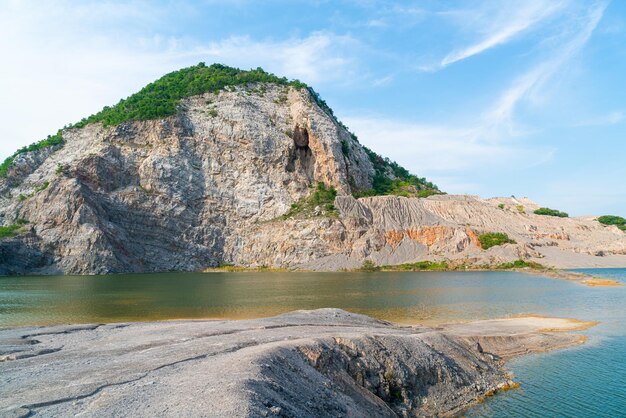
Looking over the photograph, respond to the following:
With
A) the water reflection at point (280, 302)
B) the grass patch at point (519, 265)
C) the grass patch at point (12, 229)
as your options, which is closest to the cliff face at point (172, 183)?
the grass patch at point (12, 229)

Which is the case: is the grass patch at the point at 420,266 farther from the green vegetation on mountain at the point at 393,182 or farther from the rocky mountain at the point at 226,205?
the green vegetation on mountain at the point at 393,182

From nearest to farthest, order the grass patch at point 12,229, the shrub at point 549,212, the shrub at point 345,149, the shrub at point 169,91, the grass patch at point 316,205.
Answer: the grass patch at point 12,229
the grass patch at point 316,205
the shrub at point 169,91
the shrub at point 345,149
the shrub at point 549,212

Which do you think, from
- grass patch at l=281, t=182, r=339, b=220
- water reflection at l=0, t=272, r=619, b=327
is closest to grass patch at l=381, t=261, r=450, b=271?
grass patch at l=281, t=182, r=339, b=220

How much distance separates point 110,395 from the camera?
972 cm

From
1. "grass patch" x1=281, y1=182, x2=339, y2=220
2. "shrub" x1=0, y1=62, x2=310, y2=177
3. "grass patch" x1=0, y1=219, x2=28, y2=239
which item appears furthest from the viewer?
"shrub" x1=0, y1=62, x2=310, y2=177

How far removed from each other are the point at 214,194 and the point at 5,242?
118 ft

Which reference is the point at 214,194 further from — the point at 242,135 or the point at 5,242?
→ the point at 5,242

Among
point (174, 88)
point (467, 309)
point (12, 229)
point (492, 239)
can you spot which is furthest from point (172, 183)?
point (467, 309)

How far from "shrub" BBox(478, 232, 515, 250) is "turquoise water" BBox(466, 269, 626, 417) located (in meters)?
60.1

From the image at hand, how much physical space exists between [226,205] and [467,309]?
6554 cm

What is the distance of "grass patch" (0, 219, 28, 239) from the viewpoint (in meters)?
72.5

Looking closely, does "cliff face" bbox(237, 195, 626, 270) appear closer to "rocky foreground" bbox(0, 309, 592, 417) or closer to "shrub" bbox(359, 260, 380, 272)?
"shrub" bbox(359, 260, 380, 272)

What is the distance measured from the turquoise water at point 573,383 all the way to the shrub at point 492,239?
60.1 m

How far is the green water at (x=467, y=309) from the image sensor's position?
15641 mm
